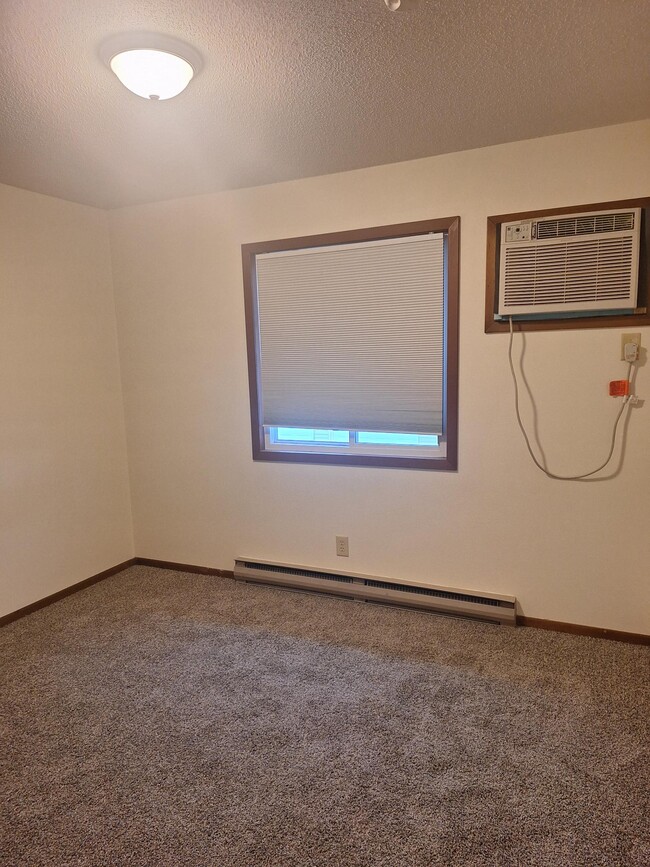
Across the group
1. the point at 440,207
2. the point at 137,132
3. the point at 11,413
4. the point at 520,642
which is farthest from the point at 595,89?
the point at 11,413

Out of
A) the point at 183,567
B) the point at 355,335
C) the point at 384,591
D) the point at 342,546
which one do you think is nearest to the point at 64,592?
the point at 183,567

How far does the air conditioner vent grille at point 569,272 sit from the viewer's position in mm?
2283

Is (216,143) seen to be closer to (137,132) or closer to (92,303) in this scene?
(137,132)

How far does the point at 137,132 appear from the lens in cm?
221

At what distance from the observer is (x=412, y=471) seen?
286 centimetres

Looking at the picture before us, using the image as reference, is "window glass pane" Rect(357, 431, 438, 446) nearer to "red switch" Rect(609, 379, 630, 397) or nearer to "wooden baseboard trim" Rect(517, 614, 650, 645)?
"red switch" Rect(609, 379, 630, 397)

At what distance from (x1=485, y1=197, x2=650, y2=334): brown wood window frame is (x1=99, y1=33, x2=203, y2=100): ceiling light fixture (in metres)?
1.54

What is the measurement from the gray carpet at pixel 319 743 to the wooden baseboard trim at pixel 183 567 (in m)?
0.56

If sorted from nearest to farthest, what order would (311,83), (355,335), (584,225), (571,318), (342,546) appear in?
(311,83), (584,225), (571,318), (355,335), (342,546)

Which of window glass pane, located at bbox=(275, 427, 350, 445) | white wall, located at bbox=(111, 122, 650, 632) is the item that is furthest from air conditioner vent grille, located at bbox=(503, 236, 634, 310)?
window glass pane, located at bbox=(275, 427, 350, 445)

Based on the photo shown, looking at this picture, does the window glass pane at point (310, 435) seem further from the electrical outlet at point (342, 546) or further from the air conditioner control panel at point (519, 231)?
the air conditioner control panel at point (519, 231)

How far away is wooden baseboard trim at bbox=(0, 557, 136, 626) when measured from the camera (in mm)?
2914

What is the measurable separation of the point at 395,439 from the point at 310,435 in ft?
1.83

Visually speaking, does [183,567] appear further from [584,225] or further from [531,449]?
[584,225]
